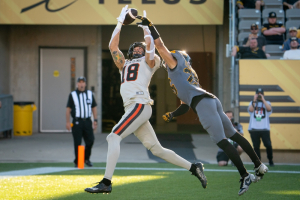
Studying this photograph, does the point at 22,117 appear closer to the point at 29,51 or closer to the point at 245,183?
the point at 29,51

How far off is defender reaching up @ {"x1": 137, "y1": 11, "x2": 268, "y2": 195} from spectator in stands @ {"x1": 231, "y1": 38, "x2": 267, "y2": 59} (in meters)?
6.25

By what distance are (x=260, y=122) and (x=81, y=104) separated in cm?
414

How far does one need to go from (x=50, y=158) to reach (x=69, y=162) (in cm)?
82

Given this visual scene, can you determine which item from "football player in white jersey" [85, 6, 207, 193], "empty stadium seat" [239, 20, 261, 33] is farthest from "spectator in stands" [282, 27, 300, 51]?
"football player in white jersey" [85, 6, 207, 193]

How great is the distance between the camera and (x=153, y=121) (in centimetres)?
1750

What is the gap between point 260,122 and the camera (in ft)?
32.8

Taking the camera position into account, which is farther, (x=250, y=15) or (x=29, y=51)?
(x=29, y=51)

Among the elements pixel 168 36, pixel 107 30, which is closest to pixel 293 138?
pixel 168 36

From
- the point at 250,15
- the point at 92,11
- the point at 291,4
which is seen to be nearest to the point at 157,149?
the point at 92,11

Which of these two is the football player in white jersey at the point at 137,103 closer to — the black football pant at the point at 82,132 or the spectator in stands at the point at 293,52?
the black football pant at the point at 82,132

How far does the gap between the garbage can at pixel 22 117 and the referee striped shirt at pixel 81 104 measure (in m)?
6.08

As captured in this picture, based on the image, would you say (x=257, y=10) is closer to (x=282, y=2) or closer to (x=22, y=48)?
(x=282, y=2)

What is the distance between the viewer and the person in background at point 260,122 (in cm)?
996

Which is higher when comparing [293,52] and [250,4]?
[250,4]
